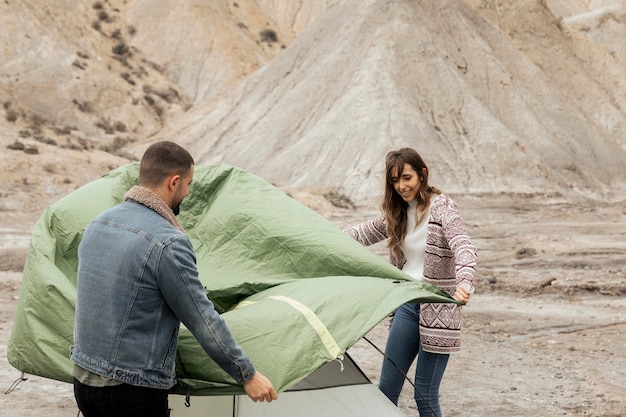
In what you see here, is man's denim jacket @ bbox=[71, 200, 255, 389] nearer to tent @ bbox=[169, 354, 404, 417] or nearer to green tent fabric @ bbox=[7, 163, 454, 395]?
green tent fabric @ bbox=[7, 163, 454, 395]

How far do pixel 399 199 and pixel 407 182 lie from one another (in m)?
0.17

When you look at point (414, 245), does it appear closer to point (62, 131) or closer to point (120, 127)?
point (62, 131)

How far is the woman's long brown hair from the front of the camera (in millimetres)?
4223

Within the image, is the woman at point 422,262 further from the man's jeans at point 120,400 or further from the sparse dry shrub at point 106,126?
the sparse dry shrub at point 106,126

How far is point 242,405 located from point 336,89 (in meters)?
28.8

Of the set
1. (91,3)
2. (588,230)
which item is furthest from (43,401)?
(91,3)

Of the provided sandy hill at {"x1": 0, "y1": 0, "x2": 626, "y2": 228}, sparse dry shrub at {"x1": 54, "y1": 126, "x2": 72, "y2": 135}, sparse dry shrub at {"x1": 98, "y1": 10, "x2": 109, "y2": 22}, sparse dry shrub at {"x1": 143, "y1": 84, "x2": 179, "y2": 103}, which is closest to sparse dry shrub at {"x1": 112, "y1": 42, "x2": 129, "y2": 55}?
sandy hill at {"x1": 0, "y1": 0, "x2": 626, "y2": 228}

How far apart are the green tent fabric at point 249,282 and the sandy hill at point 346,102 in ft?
56.2

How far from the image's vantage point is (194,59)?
51.0m

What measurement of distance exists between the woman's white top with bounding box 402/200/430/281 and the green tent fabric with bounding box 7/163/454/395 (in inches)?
10.1

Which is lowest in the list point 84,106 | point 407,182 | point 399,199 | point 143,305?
point 84,106

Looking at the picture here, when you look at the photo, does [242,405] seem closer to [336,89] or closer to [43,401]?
[43,401]

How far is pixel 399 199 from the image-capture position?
4352 millimetres

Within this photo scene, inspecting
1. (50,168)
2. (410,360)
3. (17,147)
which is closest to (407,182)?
(410,360)
